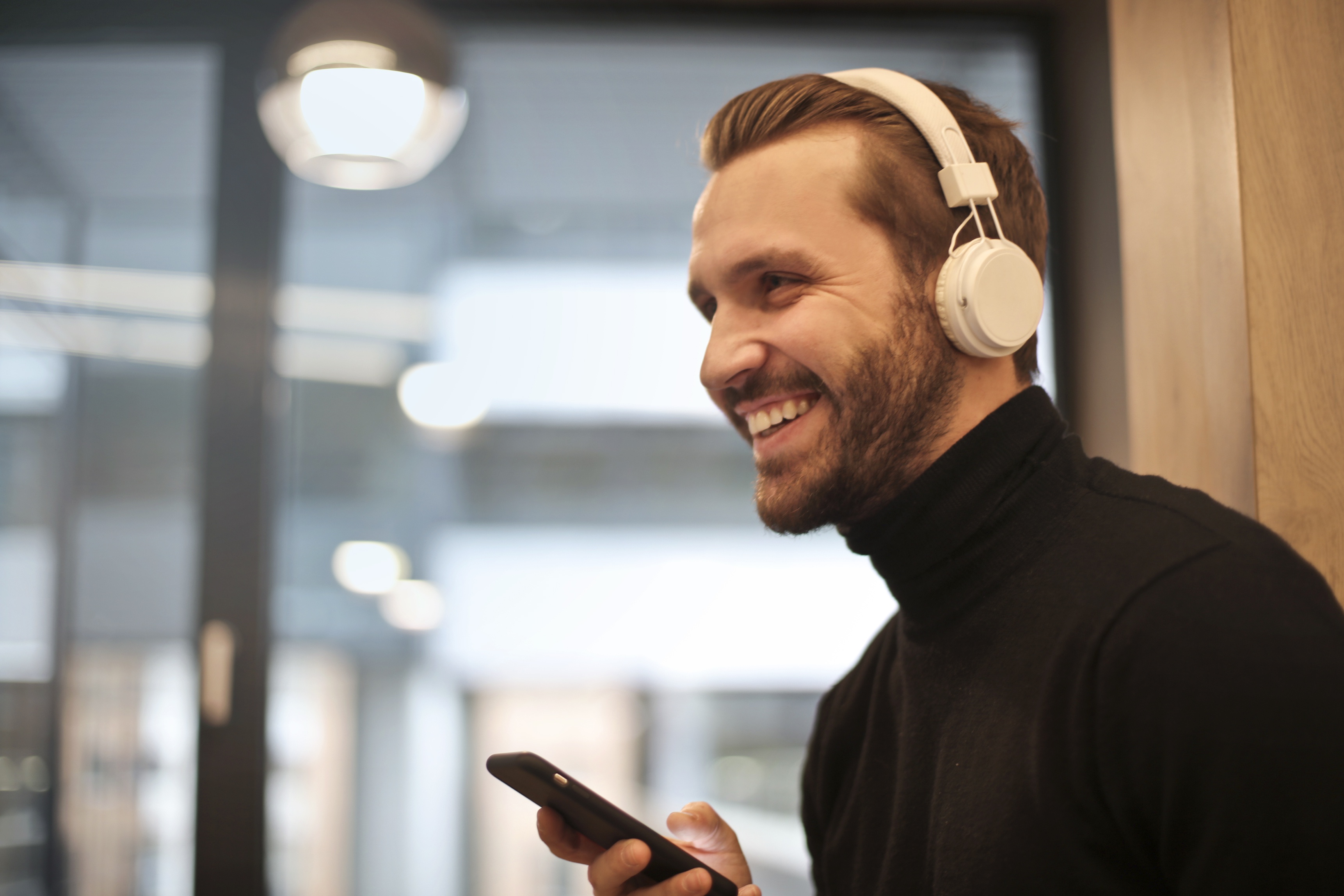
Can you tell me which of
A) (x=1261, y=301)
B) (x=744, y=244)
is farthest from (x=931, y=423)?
(x=1261, y=301)

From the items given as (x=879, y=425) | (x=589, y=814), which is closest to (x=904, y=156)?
(x=879, y=425)

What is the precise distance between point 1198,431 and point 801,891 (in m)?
1.31

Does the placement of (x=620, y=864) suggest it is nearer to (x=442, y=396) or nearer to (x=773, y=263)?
(x=773, y=263)

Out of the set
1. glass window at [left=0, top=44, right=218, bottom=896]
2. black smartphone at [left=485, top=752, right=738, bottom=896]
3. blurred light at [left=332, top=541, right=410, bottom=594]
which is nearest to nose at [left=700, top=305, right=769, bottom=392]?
black smartphone at [left=485, top=752, right=738, bottom=896]

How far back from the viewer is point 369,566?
6.75 feet

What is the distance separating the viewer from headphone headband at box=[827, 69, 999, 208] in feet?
3.17

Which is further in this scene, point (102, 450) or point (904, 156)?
point (102, 450)

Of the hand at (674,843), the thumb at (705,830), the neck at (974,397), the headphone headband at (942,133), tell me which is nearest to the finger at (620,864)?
the hand at (674,843)

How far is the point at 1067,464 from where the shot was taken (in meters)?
0.91

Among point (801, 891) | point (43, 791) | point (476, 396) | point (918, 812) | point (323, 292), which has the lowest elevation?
point (801, 891)

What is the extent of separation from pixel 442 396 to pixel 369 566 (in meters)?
0.37

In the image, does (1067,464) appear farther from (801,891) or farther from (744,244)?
(801,891)

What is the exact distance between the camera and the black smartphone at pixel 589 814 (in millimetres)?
847

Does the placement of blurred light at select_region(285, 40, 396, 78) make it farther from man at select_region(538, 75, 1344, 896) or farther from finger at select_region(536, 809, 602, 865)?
finger at select_region(536, 809, 602, 865)
